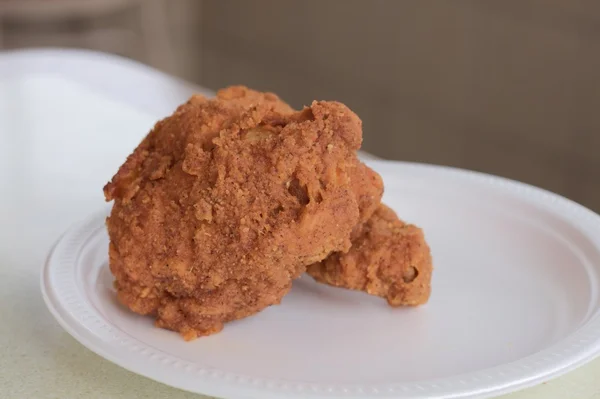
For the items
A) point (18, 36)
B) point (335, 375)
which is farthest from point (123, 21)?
point (335, 375)

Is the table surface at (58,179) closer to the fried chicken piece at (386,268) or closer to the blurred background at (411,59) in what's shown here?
the fried chicken piece at (386,268)

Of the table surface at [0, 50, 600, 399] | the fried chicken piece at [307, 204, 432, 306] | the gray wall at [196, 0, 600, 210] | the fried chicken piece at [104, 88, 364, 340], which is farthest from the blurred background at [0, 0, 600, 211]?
the fried chicken piece at [104, 88, 364, 340]

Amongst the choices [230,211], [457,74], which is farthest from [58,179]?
[457,74]

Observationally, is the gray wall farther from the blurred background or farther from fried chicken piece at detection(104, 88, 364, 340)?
fried chicken piece at detection(104, 88, 364, 340)

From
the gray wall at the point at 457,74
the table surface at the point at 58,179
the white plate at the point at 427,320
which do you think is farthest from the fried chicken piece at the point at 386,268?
the gray wall at the point at 457,74

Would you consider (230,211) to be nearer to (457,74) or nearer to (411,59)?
(457,74)

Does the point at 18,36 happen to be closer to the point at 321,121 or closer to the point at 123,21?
the point at 123,21

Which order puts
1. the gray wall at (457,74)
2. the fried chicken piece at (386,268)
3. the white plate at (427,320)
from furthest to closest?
the gray wall at (457,74)
the fried chicken piece at (386,268)
the white plate at (427,320)
